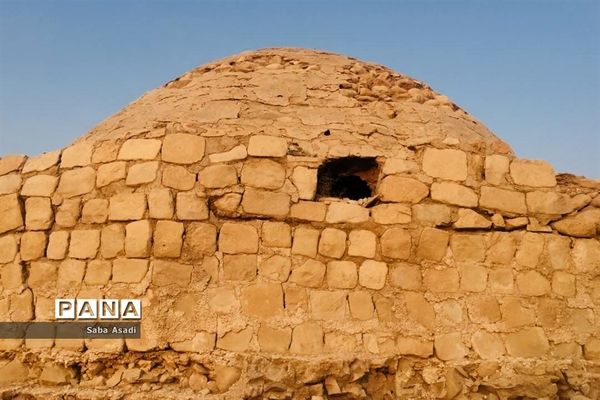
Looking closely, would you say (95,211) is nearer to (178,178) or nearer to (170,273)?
(178,178)

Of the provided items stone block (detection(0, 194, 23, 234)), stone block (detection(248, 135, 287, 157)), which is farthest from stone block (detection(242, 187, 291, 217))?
stone block (detection(0, 194, 23, 234))

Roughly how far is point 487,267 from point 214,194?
2231 mm

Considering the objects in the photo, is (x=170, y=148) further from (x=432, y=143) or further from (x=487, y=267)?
(x=487, y=267)

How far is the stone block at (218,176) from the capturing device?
13.6 ft

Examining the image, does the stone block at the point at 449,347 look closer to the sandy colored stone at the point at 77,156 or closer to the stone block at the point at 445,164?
the stone block at the point at 445,164

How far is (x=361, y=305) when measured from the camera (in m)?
3.97

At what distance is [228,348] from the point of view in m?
3.85

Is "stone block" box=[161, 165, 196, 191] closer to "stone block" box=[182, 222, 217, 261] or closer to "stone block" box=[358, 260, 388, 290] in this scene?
"stone block" box=[182, 222, 217, 261]

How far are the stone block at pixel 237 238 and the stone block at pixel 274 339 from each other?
0.60m

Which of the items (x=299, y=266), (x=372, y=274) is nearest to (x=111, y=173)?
(x=299, y=266)

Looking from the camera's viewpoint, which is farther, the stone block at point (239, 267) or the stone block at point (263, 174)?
the stone block at point (263, 174)

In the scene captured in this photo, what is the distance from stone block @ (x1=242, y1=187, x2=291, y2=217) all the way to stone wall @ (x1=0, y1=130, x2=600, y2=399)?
11 mm

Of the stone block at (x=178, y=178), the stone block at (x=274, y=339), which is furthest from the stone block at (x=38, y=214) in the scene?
the stone block at (x=274, y=339)

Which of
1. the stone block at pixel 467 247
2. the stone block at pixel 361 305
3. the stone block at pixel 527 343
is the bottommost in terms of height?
the stone block at pixel 527 343
